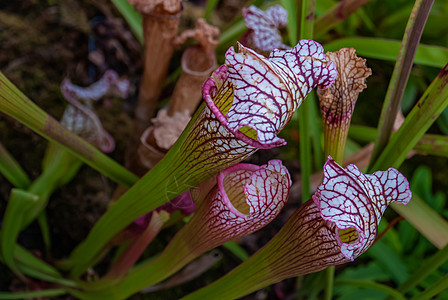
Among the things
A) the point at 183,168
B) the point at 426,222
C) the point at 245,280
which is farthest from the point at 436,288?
the point at 183,168

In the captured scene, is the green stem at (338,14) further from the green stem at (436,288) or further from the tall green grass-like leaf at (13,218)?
the tall green grass-like leaf at (13,218)

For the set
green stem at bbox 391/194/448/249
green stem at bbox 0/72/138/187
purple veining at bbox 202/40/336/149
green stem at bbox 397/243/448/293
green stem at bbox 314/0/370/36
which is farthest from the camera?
green stem at bbox 314/0/370/36

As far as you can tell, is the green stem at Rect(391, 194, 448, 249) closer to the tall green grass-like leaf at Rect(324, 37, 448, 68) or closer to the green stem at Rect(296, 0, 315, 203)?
the green stem at Rect(296, 0, 315, 203)

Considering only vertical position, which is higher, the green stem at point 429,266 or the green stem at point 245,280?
the green stem at point 429,266

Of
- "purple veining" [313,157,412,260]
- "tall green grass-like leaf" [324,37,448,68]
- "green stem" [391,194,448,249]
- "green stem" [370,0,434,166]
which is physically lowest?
"green stem" [391,194,448,249]

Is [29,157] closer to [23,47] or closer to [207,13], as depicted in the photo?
[23,47]

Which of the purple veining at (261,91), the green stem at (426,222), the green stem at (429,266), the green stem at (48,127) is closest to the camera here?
the purple veining at (261,91)

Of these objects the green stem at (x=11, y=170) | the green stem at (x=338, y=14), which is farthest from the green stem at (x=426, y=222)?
the green stem at (x=11, y=170)

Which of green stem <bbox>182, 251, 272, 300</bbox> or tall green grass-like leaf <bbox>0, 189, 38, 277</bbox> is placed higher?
green stem <bbox>182, 251, 272, 300</bbox>

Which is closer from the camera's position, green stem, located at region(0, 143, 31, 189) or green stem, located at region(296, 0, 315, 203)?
green stem, located at region(296, 0, 315, 203)

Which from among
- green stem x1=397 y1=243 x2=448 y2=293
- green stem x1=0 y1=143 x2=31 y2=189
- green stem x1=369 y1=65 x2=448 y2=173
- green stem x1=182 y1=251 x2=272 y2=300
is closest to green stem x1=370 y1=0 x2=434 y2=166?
green stem x1=369 y1=65 x2=448 y2=173
